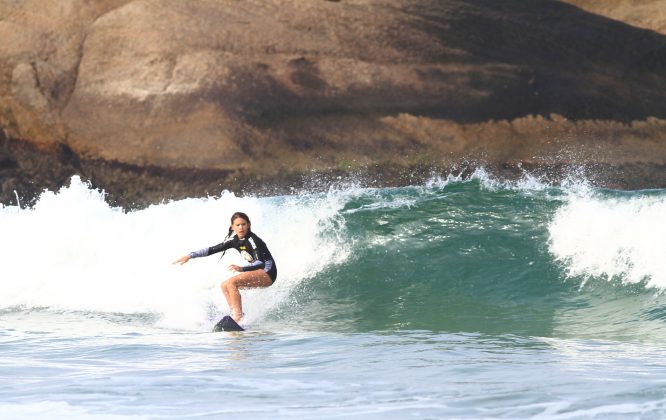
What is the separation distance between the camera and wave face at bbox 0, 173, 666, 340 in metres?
9.91

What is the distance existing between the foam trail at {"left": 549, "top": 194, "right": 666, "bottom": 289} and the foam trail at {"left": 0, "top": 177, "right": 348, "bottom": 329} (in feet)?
7.97

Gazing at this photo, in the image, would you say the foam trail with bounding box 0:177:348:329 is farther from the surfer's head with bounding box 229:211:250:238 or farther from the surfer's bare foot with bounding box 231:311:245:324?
the surfer's head with bounding box 229:211:250:238

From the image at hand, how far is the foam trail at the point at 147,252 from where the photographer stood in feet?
36.6

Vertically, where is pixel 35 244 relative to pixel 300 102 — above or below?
below

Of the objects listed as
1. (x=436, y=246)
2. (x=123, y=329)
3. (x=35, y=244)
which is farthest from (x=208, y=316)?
(x=35, y=244)

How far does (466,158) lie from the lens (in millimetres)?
19922

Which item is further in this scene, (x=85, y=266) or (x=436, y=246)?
(x=85, y=266)

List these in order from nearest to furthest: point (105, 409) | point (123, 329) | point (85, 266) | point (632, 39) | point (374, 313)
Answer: point (105, 409)
point (123, 329)
point (374, 313)
point (85, 266)
point (632, 39)

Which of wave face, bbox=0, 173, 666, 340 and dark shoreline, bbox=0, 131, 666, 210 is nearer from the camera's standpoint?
wave face, bbox=0, 173, 666, 340

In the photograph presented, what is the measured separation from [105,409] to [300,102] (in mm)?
14542

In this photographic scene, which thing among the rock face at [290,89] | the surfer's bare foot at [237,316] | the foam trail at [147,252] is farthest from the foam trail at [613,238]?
the rock face at [290,89]

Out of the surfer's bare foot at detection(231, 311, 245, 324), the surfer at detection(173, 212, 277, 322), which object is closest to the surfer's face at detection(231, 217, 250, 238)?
the surfer at detection(173, 212, 277, 322)

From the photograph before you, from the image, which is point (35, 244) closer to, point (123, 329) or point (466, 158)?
point (123, 329)

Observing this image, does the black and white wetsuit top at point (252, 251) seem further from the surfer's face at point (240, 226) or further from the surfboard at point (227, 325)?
the surfboard at point (227, 325)
